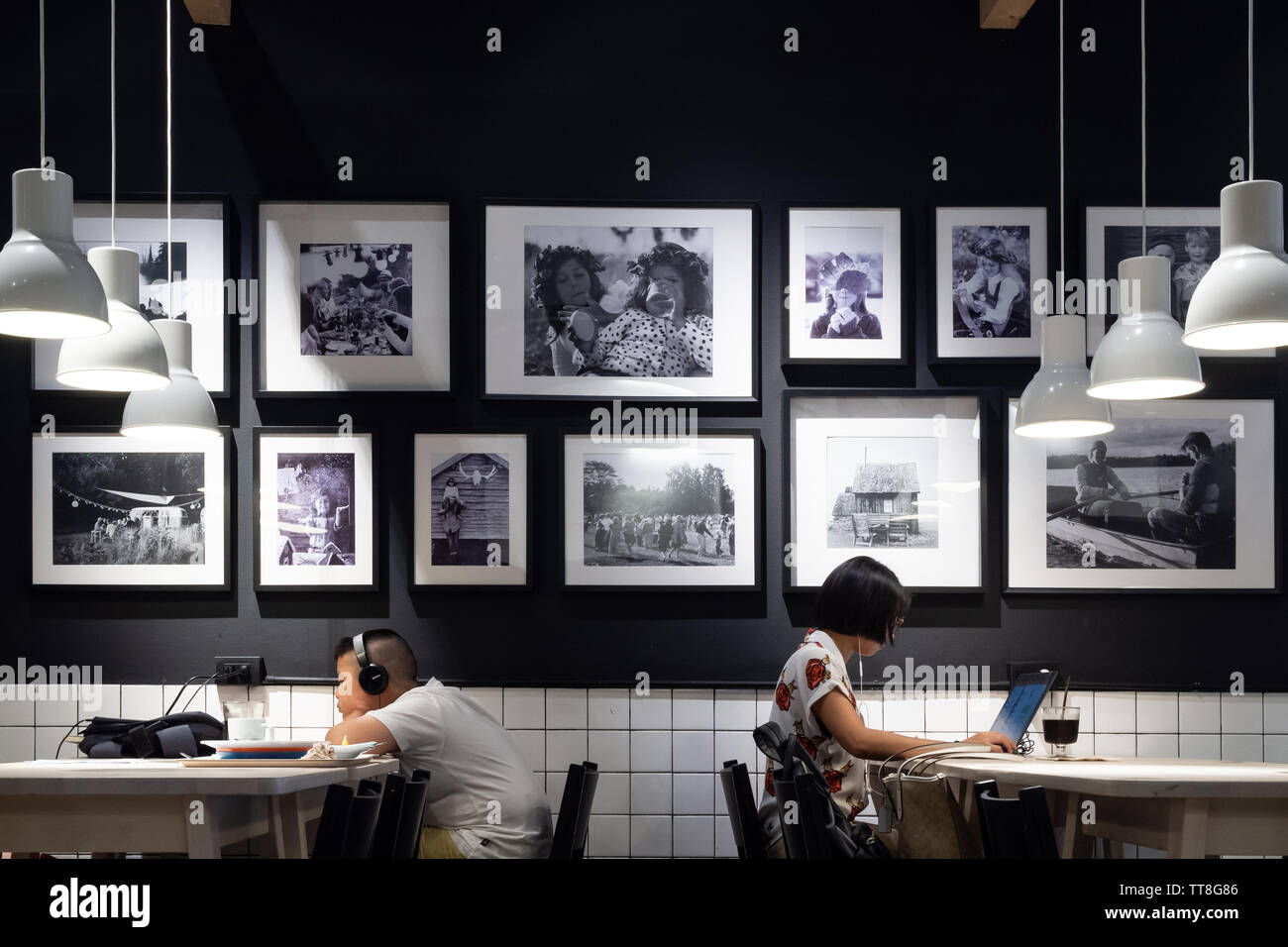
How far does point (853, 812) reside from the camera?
3143mm

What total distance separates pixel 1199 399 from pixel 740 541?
1.87 m

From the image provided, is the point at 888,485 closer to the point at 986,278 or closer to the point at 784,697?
the point at 986,278

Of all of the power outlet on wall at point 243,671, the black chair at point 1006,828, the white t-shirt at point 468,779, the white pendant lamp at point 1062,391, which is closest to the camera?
the black chair at point 1006,828

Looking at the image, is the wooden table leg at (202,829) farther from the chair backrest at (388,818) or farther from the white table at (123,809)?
the chair backrest at (388,818)

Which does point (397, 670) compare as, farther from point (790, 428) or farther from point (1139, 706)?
point (1139, 706)

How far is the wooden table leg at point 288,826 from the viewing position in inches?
103

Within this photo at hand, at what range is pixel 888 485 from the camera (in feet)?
13.7

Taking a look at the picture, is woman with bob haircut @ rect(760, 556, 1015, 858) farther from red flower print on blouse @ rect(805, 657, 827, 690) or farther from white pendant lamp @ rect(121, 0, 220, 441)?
white pendant lamp @ rect(121, 0, 220, 441)

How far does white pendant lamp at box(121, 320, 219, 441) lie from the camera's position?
3.46 meters

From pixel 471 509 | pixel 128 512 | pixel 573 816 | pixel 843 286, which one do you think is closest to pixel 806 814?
pixel 573 816

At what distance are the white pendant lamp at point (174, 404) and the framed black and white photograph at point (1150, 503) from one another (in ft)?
9.63

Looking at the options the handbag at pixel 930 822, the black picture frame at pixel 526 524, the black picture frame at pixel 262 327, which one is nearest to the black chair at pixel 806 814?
the handbag at pixel 930 822

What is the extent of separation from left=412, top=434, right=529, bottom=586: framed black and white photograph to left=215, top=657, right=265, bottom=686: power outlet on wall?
2.15 feet
